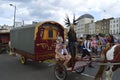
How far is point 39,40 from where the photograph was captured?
12102 millimetres

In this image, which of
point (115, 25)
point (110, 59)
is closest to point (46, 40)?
point (110, 59)

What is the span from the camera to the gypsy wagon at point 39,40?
1191 cm

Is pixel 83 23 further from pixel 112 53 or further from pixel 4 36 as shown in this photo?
pixel 112 53

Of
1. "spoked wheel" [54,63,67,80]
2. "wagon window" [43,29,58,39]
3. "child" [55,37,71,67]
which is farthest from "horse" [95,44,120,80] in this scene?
"wagon window" [43,29,58,39]

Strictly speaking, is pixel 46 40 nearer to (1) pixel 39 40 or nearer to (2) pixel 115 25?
(1) pixel 39 40

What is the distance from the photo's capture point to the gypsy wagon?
11.9 meters

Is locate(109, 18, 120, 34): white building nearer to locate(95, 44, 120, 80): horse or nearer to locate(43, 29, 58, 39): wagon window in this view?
locate(43, 29, 58, 39): wagon window

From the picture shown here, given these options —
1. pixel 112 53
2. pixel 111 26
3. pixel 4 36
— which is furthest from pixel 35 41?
pixel 111 26

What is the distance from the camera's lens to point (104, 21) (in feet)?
422

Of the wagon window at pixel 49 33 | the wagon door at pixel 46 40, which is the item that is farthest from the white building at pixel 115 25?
the wagon door at pixel 46 40

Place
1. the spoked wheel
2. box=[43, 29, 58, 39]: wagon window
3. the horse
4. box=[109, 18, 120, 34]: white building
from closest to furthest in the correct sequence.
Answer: the horse, the spoked wheel, box=[43, 29, 58, 39]: wagon window, box=[109, 18, 120, 34]: white building

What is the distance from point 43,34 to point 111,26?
376 feet

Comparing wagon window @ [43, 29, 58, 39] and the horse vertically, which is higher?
wagon window @ [43, 29, 58, 39]

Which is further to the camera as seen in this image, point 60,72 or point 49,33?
point 49,33
